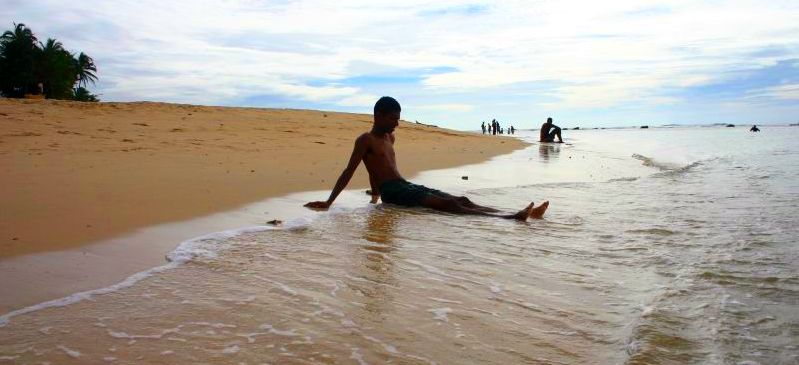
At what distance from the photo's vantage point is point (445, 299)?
9.33ft

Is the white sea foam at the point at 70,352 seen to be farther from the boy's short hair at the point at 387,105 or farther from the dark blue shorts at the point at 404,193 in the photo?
the boy's short hair at the point at 387,105

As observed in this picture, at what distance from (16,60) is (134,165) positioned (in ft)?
113

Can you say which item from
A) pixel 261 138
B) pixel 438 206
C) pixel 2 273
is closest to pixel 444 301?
pixel 2 273

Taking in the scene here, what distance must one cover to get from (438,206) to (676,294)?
3062 mm

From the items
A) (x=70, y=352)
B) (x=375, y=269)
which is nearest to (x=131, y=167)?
(x=375, y=269)

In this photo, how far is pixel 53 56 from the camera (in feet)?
119

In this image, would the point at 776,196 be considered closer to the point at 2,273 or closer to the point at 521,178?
the point at 521,178

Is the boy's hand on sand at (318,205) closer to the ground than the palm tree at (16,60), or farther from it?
closer to the ground

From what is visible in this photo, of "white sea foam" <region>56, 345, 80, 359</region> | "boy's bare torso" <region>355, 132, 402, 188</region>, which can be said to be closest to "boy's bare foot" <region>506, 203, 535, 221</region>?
"boy's bare torso" <region>355, 132, 402, 188</region>

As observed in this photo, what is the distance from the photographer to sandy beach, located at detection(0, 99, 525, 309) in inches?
160

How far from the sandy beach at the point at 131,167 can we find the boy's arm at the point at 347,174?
784 millimetres

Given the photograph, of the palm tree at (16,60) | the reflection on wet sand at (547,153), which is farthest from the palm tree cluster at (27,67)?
the reflection on wet sand at (547,153)

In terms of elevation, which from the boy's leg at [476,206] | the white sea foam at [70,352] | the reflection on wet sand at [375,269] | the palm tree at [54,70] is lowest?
the white sea foam at [70,352]

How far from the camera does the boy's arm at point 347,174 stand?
578 centimetres
